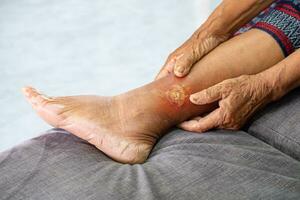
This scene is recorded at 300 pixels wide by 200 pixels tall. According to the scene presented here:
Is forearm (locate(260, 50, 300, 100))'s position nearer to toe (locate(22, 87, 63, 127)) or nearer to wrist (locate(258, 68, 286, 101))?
wrist (locate(258, 68, 286, 101))

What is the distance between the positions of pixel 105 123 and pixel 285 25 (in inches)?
23.0

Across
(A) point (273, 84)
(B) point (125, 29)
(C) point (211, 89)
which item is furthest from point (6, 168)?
(B) point (125, 29)

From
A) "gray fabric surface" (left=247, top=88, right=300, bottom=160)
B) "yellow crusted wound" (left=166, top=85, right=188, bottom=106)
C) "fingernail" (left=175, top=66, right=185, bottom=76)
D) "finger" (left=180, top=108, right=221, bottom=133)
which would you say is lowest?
"gray fabric surface" (left=247, top=88, right=300, bottom=160)

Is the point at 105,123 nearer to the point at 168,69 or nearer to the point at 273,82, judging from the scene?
the point at 168,69

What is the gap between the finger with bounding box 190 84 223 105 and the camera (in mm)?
1177

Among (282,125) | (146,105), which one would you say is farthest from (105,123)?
(282,125)

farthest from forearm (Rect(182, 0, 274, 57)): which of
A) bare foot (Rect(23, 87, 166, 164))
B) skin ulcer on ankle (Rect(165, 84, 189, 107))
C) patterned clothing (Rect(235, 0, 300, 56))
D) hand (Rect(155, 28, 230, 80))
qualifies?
bare foot (Rect(23, 87, 166, 164))

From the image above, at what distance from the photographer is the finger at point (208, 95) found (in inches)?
46.3

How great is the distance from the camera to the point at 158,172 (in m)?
1.00

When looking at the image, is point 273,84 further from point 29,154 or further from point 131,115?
point 29,154

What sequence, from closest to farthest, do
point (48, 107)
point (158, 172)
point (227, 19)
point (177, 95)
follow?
point (158, 172), point (48, 107), point (177, 95), point (227, 19)

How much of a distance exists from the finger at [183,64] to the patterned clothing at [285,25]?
238 millimetres

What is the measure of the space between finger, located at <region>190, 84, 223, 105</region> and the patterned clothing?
256 millimetres

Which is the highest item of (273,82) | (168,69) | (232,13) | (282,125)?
(232,13)
